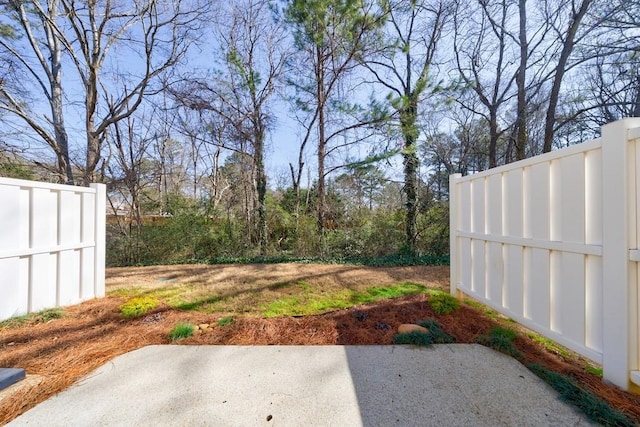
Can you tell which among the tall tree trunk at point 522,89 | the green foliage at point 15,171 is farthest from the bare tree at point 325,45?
the green foliage at point 15,171

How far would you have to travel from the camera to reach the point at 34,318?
2375 mm

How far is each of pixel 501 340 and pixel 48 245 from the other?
434cm

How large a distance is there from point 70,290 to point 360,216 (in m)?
5.78

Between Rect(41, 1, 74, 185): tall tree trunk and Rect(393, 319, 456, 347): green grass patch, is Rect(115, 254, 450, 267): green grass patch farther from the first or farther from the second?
Rect(393, 319, 456, 347): green grass patch

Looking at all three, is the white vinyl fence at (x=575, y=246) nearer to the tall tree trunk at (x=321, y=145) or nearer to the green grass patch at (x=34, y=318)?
the green grass patch at (x=34, y=318)

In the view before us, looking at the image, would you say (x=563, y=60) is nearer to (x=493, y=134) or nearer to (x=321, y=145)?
(x=493, y=134)

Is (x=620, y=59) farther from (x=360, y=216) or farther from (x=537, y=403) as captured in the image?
(x=537, y=403)

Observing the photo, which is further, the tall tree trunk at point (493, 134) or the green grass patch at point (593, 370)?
the tall tree trunk at point (493, 134)

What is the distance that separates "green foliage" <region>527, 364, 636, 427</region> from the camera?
1.25 meters

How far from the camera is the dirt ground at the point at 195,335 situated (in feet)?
5.13

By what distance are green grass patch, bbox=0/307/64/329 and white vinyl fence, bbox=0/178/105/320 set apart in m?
0.06

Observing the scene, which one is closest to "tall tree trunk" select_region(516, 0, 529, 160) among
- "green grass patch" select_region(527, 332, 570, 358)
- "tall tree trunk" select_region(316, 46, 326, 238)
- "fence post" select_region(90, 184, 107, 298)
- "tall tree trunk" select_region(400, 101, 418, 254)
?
"tall tree trunk" select_region(400, 101, 418, 254)

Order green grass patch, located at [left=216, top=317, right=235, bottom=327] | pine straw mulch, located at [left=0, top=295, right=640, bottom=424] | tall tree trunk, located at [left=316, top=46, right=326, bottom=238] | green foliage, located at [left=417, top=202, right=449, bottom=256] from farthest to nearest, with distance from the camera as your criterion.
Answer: tall tree trunk, located at [left=316, top=46, right=326, bottom=238] → green foliage, located at [left=417, top=202, right=449, bottom=256] → green grass patch, located at [left=216, top=317, right=235, bottom=327] → pine straw mulch, located at [left=0, top=295, right=640, bottom=424]

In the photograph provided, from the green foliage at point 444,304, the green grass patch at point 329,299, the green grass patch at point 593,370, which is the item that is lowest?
the green grass patch at point 329,299
